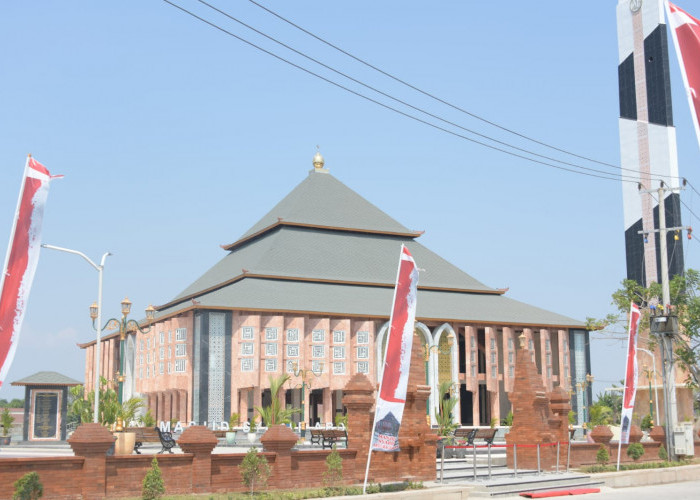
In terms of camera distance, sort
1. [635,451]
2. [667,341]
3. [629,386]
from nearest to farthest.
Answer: [629,386], [635,451], [667,341]

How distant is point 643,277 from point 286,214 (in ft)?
99.1

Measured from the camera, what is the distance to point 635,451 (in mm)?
27203

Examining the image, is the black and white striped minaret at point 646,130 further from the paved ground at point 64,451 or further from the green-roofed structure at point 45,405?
the paved ground at point 64,451

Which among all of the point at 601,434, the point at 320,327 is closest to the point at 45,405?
the point at 320,327

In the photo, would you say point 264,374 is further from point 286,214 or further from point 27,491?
point 27,491

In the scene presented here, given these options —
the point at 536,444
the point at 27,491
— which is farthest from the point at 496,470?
the point at 27,491

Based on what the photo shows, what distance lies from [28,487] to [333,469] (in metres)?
6.65

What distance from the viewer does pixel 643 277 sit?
233 ft

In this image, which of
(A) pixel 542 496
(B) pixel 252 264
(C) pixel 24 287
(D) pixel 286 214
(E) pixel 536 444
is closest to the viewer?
(C) pixel 24 287

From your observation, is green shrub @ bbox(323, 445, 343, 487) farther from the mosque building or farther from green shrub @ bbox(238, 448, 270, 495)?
the mosque building

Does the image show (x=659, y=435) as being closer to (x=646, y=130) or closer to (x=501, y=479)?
(x=501, y=479)

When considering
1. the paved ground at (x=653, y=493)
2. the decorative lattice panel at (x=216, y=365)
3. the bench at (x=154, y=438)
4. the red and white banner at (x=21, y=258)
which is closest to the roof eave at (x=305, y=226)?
the decorative lattice panel at (x=216, y=365)

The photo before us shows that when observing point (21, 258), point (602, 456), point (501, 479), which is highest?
point (21, 258)

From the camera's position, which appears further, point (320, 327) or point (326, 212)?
point (326, 212)
